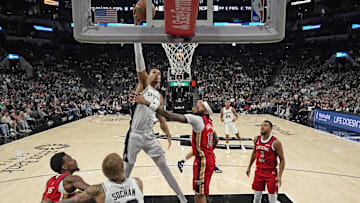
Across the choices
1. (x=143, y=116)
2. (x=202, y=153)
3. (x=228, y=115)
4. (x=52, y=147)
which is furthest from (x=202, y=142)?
(x=52, y=147)

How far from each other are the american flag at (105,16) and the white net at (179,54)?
23.1 feet

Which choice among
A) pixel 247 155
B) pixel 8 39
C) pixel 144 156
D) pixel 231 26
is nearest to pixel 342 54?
pixel 247 155

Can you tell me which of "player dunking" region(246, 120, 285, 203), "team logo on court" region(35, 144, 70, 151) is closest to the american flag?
"player dunking" region(246, 120, 285, 203)

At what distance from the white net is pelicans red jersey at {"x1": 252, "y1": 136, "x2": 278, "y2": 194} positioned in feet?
21.6

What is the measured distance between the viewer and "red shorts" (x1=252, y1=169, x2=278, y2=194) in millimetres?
3469

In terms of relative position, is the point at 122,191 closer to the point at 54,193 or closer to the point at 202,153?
the point at 54,193

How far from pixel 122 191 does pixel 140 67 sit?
173 centimetres

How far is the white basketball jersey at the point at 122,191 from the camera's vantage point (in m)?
2.04

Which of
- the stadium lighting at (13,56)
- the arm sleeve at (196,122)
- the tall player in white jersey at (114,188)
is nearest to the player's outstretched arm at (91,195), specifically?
the tall player in white jersey at (114,188)

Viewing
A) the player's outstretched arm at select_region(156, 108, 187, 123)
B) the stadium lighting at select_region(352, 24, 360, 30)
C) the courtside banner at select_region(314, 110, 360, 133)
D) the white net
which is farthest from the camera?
the stadium lighting at select_region(352, 24, 360, 30)

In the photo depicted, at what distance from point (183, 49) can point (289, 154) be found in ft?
19.0

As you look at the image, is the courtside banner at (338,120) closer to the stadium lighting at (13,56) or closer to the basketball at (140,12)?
the basketball at (140,12)

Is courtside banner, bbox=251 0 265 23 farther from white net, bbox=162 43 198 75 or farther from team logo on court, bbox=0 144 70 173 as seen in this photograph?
white net, bbox=162 43 198 75

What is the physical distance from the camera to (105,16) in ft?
8.47
